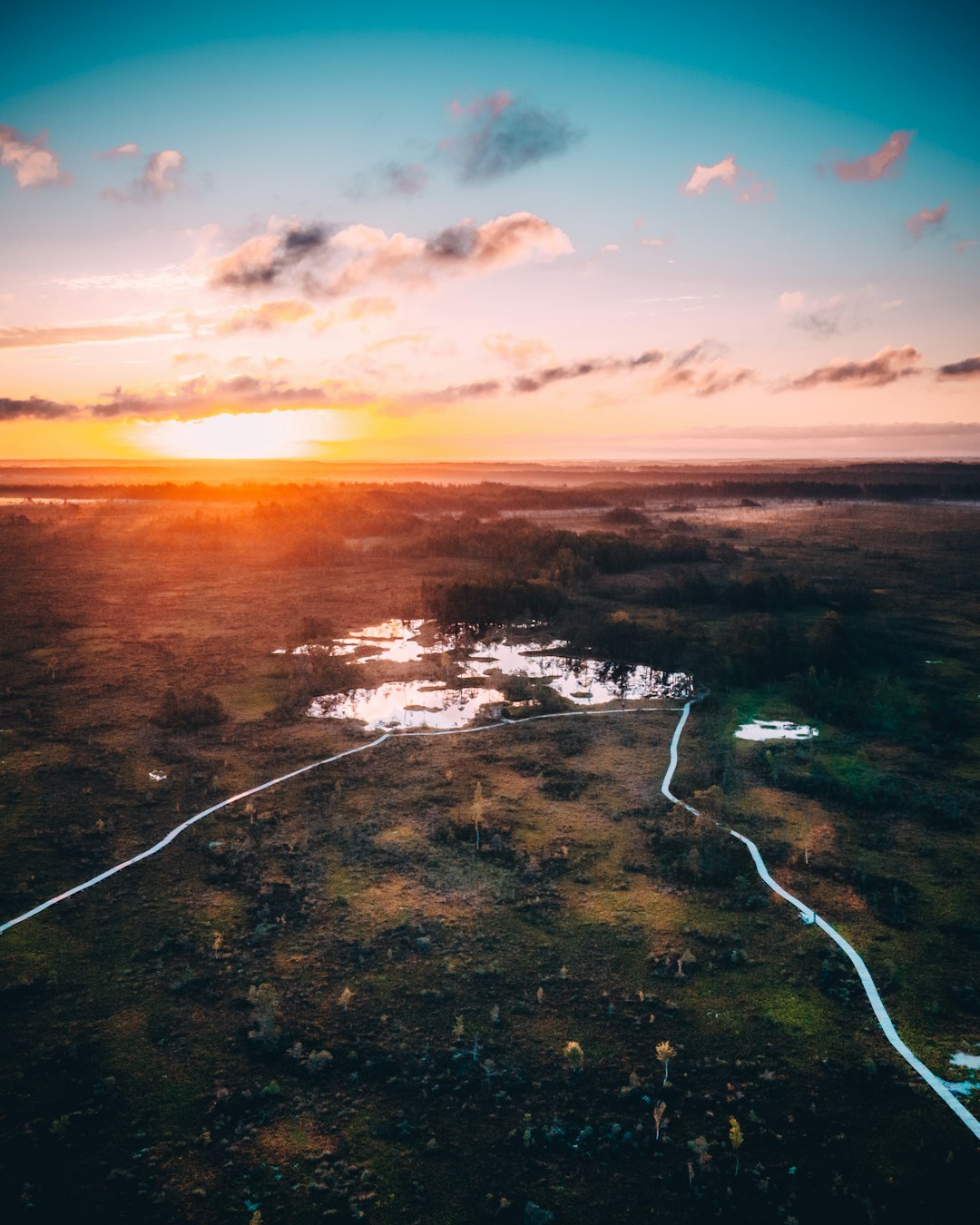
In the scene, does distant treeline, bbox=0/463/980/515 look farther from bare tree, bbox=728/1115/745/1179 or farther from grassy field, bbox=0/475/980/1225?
bare tree, bbox=728/1115/745/1179

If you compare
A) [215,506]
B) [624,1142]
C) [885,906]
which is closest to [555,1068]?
[624,1142]

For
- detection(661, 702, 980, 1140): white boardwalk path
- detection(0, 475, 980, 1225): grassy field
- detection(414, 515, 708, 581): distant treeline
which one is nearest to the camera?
detection(0, 475, 980, 1225): grassy field

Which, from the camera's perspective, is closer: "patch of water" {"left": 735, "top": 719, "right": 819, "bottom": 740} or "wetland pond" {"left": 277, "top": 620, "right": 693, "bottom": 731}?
"patch of water" {"left": 735, "top": 719, "right": 819, "bottom": 740}

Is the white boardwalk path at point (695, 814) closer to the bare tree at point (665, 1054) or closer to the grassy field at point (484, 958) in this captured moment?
the grassy field at point (484, 958)

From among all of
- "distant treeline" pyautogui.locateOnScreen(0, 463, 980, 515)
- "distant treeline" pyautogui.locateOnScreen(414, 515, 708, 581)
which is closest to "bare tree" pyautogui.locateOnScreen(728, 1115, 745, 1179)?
"distant treeline" pyautogui.locateOnScreen(414, 515, 708, 581)

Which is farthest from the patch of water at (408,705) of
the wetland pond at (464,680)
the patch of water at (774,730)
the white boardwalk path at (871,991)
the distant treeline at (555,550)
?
the distant treeline at (555,550)

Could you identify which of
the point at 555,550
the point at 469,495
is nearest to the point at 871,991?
the point at 555,550

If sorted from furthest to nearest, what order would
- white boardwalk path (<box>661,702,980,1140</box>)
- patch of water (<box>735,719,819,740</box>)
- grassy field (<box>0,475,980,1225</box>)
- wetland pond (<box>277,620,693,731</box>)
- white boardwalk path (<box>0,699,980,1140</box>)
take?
wetland pond (<box>277,620,693,731</box>) < patch of water (<box>735,719,819,740</box>) < white boardwalk path (<box>0,699,980,1140</box>) < white boardwalk path (<box>661,702,980,1140</box>) < grassy field (<box>0,475,980,1225</box>)
